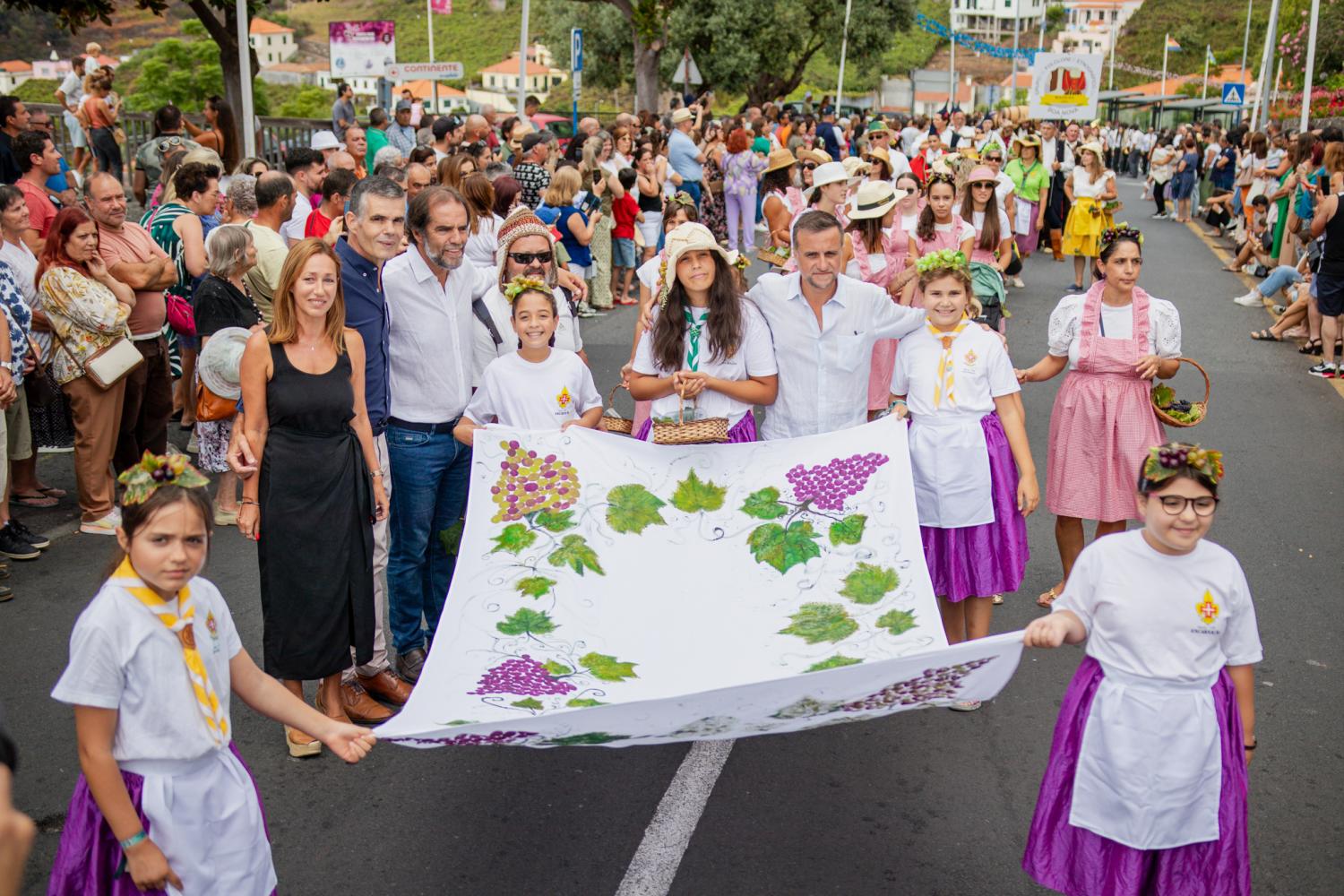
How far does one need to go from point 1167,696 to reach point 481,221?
687cm

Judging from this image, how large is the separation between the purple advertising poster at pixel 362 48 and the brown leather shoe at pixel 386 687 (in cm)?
2079

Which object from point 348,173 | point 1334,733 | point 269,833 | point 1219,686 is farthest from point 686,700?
point 348,173

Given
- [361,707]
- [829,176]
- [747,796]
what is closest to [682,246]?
[747,796]

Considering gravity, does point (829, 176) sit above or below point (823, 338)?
above

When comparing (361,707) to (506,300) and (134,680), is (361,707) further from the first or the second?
(134,680)

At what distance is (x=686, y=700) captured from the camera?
3.51 m

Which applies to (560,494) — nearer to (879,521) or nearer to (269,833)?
(879,521)

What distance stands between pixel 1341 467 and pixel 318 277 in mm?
7800

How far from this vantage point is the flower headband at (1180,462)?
11.7 ft

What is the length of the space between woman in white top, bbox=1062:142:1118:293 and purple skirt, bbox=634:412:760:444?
438 inches

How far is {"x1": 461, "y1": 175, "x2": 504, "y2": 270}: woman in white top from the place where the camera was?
29.8 ft

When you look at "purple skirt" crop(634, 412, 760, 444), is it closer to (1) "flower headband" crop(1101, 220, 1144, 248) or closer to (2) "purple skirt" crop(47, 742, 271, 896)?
(1) "flower headband" crop(1101, 220, 1144, 248)

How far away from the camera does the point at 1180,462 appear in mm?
3574

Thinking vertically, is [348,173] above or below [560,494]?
above
